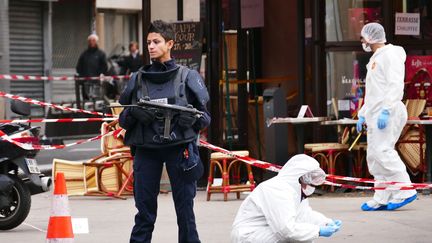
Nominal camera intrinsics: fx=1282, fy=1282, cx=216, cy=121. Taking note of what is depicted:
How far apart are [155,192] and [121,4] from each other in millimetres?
30975

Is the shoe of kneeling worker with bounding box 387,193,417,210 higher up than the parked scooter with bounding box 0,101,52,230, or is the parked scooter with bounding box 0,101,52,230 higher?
the parked scooter with bounding box 0,101,52,230

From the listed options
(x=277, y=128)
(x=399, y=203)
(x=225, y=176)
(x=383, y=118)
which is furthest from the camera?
(x=277, y=128)

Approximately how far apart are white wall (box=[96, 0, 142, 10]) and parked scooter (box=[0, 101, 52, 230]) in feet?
87.0

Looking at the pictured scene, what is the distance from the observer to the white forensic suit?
40.6ft

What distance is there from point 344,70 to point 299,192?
634cm

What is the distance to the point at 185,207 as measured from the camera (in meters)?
8.87

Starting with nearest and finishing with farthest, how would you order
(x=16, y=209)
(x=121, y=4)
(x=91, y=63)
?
(x=16, y=209), (x=91, y=63), (x=121, y=4)

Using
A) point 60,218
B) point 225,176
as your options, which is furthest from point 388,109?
point 60,218

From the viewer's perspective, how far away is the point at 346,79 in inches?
571

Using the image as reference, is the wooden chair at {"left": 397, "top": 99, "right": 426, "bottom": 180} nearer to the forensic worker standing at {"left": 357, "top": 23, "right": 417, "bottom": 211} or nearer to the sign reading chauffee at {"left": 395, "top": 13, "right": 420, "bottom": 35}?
the sign reading chauffee at {"left": 395, "top": 13, "right": 420, "bottom": 35}

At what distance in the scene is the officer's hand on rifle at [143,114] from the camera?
343 inches

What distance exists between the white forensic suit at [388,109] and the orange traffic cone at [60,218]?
4.56 m

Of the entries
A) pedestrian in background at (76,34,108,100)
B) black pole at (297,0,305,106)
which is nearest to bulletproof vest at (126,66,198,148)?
black pole at (297,0,305,106)

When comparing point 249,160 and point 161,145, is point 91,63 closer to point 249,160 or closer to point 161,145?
point 249,160
